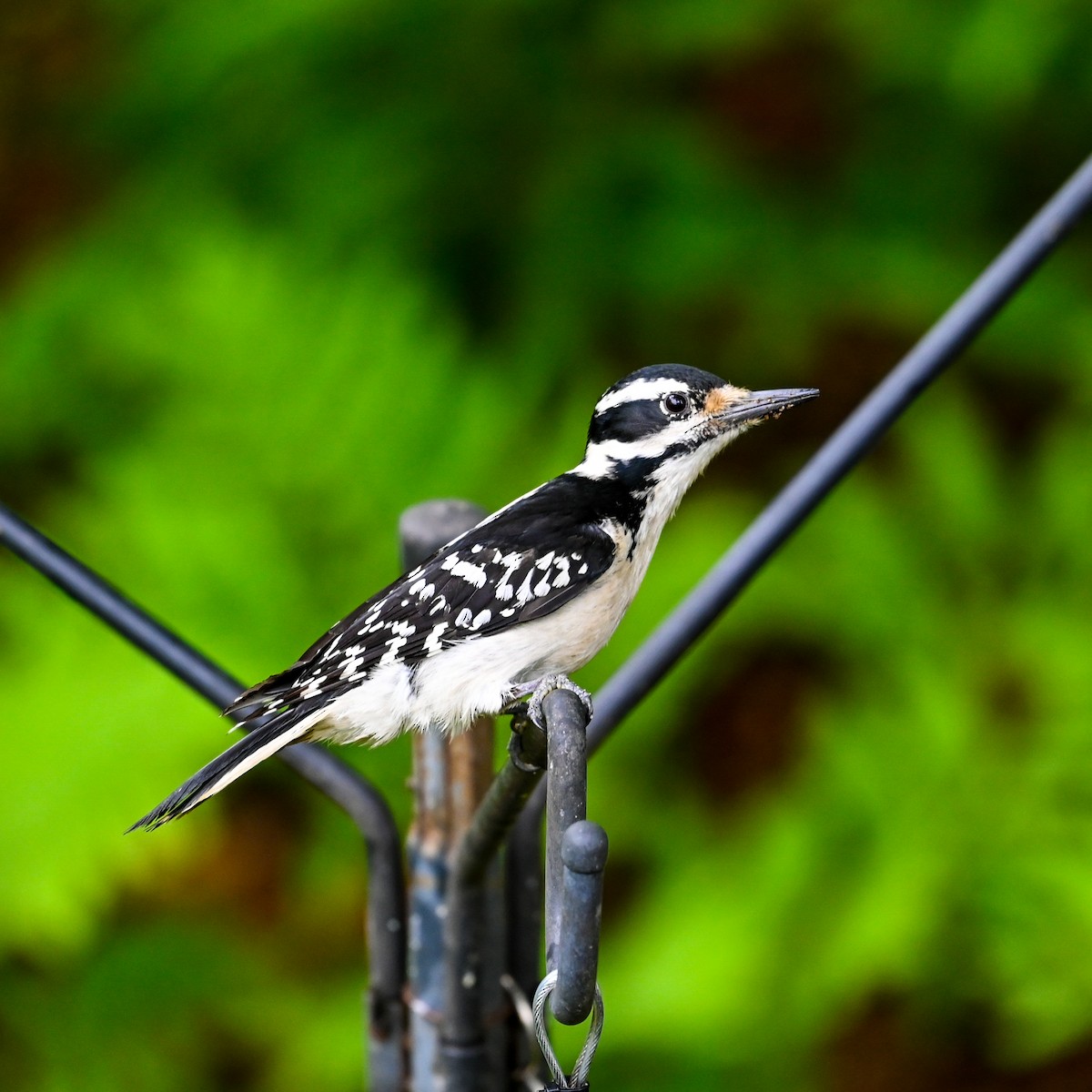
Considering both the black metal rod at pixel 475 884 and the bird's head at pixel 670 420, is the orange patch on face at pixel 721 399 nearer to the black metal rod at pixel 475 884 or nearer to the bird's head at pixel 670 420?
the bird's head at pixel 670 420

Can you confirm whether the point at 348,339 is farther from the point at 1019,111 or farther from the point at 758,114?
the point at 1019,111

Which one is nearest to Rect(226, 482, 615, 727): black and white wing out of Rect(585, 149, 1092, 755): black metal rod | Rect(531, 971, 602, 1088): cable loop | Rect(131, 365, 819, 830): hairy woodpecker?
Rect(131, 365, 819, 830): hairy woodpecker

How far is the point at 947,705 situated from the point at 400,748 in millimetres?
866

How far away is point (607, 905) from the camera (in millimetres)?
2773

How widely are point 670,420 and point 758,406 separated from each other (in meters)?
0.12

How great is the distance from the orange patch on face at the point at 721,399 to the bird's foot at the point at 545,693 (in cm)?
35

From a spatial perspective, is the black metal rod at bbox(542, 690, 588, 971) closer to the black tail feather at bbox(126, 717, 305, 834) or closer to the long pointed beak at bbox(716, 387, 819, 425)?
the black tail feather at bbox(126, 717, 305, 834)

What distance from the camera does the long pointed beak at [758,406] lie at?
1690mm

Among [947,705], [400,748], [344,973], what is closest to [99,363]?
[400,748]

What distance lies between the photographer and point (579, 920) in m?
1.13

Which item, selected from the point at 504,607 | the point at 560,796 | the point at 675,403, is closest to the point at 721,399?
the point at 675,403

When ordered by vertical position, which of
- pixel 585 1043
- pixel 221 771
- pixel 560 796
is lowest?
pixel 585 1043

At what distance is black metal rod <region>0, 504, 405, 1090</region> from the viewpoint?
1.63 metres

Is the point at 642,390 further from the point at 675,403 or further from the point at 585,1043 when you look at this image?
the point at 585,1043
